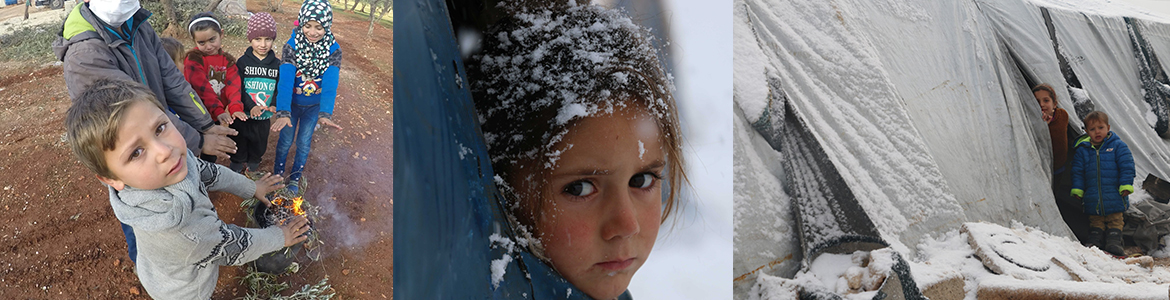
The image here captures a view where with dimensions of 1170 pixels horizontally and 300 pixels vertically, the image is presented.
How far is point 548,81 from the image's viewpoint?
1.13 metres

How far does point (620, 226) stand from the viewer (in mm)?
1184

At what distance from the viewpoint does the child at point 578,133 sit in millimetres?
1073

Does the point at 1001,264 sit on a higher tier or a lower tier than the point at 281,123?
lower

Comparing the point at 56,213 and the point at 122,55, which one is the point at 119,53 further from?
the point at 56,213

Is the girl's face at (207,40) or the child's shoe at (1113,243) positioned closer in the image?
the girl's face at (207,40)

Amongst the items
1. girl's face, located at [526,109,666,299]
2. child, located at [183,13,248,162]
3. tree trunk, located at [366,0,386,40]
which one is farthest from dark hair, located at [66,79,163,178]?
girl's face, located at [526,109,666,299]

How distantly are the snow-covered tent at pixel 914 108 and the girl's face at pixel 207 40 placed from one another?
151 centimetres

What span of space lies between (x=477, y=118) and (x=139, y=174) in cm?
51

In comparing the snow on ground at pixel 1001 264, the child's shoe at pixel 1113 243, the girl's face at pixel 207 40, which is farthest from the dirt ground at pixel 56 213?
the child's shoe at pixel 1113 243

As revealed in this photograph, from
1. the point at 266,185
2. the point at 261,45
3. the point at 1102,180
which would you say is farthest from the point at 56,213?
the point at 1102,180

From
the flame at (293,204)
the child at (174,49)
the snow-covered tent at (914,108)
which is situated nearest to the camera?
the child at (174,49)

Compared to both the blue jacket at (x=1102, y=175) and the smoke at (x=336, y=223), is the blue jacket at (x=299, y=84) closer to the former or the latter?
the smoke at (x=336, y=223)

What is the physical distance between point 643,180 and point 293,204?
0.67m

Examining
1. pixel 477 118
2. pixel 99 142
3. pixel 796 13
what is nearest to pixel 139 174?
pixel 99 142
